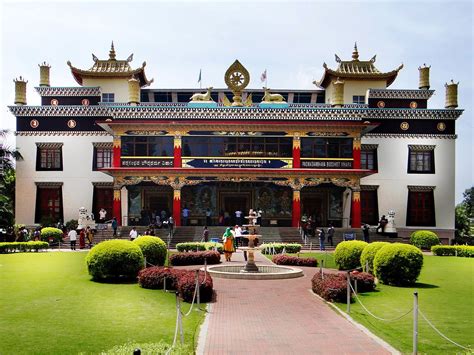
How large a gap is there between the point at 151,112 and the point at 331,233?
15.0m

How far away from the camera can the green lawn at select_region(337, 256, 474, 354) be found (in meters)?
12.5

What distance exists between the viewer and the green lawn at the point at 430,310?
41.0 ft

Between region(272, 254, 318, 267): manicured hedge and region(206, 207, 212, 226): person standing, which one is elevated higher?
region(206, 207, 212, 226): person standing

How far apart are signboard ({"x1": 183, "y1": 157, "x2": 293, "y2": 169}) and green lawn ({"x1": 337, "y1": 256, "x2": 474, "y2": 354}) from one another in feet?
60.4

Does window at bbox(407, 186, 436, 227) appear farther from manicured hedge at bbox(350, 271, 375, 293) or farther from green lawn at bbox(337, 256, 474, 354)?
manicured hedge at bbox(350, 271, 375, 293)

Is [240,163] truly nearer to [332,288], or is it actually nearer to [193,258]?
[193,258]

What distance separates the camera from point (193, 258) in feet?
88.5

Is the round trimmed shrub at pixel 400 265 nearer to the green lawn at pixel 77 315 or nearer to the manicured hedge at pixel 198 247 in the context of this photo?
the green lawn at pixel 77 315

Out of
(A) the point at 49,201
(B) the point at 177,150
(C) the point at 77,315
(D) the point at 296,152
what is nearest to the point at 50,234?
(B) the point at 177,150

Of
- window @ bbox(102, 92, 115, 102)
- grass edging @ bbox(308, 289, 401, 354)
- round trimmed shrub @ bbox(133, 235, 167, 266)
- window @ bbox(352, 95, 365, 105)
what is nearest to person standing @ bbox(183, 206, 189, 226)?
window @ bbox(102, 92, 115, 102)

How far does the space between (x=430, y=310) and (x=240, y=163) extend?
1055 inches

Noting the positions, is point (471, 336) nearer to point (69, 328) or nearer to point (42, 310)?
point (69, 328)

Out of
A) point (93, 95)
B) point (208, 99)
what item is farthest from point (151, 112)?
point (93, 95)

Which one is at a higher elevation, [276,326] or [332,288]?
[332,288]
